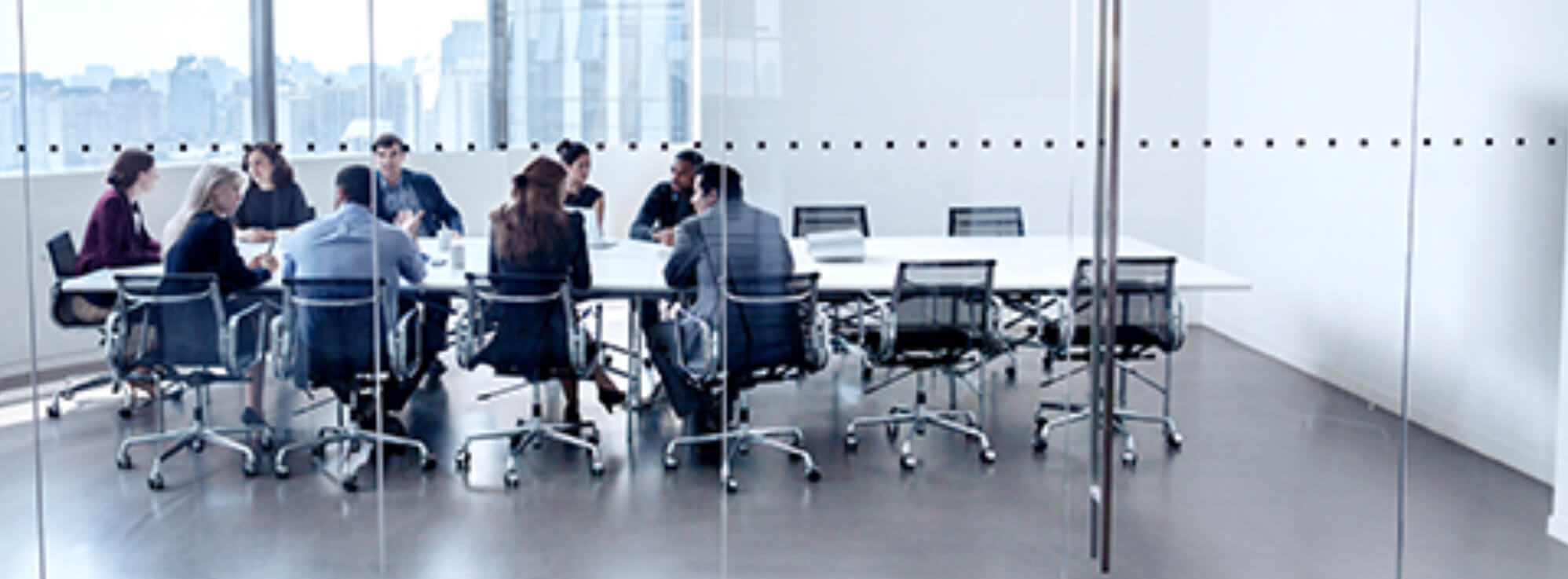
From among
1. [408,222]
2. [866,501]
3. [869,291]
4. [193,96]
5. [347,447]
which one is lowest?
[866,501]

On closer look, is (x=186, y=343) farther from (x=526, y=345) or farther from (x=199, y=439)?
(x=526, y=345)

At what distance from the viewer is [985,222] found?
480 centimetres

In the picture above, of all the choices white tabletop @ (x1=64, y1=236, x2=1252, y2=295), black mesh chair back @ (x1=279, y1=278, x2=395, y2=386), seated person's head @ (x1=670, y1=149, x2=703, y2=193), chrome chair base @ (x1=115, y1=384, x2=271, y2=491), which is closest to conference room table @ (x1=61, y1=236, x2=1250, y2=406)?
white tabletop @ (x1=64, y1=236, x2=1252, y2=295)

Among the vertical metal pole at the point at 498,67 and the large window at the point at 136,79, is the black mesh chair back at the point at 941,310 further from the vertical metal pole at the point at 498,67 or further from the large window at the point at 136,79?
the large window at the point at 136,79

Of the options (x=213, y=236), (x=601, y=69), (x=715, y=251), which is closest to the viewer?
(x=601, y=69)

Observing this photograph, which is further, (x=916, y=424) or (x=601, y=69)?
(x=916, y=424)

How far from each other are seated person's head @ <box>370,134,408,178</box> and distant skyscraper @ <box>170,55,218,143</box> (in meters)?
0.55

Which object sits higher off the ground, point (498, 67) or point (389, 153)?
point (498, 67)

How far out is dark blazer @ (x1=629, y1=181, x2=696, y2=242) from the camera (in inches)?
185

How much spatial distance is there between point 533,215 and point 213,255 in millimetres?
1089

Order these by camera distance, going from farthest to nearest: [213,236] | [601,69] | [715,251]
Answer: [213,236], [715,251], [601,69]

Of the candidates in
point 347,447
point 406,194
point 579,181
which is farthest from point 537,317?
point 347,447

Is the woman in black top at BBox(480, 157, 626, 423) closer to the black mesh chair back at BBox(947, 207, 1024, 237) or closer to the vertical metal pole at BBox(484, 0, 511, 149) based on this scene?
the vertical metal pole at BBox(484, 0, 511, 149)

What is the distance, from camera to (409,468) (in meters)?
4.88
